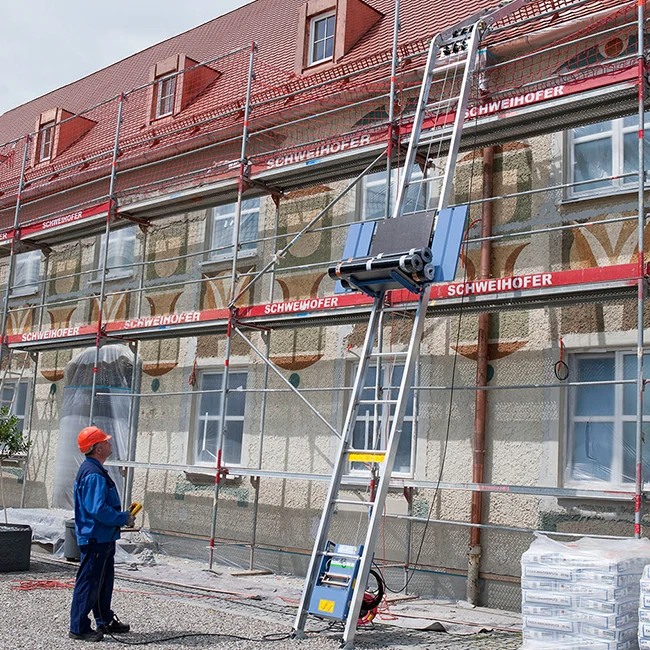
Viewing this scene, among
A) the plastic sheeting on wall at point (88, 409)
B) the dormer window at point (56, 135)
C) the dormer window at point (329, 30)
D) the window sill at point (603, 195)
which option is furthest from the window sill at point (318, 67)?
the dormer window at point (56, 135)

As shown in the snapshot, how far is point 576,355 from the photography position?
9562 millimetres

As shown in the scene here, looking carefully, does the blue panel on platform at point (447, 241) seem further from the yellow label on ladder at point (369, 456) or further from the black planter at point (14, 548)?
the black planter at point (14, 548)

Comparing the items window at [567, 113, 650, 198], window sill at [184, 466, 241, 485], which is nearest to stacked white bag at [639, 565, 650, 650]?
window at [567, 113, 650, 198]

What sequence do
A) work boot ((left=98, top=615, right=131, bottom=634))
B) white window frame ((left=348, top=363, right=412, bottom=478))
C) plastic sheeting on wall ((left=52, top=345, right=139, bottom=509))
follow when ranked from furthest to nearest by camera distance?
plastic sheeting on wall ((left=52, top=345, right=139, bottom=509)) → white window frame ((left=348, top=363, right=412, bottom=478)) → work boot ((left=98, top=615, right=131, bottom=634))

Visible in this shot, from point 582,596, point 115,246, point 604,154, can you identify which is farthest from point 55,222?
point 582,596

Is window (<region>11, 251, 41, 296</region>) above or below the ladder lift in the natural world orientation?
above

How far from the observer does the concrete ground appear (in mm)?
6648

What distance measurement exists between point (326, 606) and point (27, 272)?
39.5 feet

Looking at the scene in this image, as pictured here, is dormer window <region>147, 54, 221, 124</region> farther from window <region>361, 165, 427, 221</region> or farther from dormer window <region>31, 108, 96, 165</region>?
window <region>361, 165, 427, 221</region>

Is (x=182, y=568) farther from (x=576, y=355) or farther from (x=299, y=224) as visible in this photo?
(x=576, y=355)

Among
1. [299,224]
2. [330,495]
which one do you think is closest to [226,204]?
[299,224]

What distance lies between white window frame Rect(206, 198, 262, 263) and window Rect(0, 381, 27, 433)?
475 cm

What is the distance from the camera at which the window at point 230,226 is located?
13016 mm

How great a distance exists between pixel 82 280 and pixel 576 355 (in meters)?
9.03
